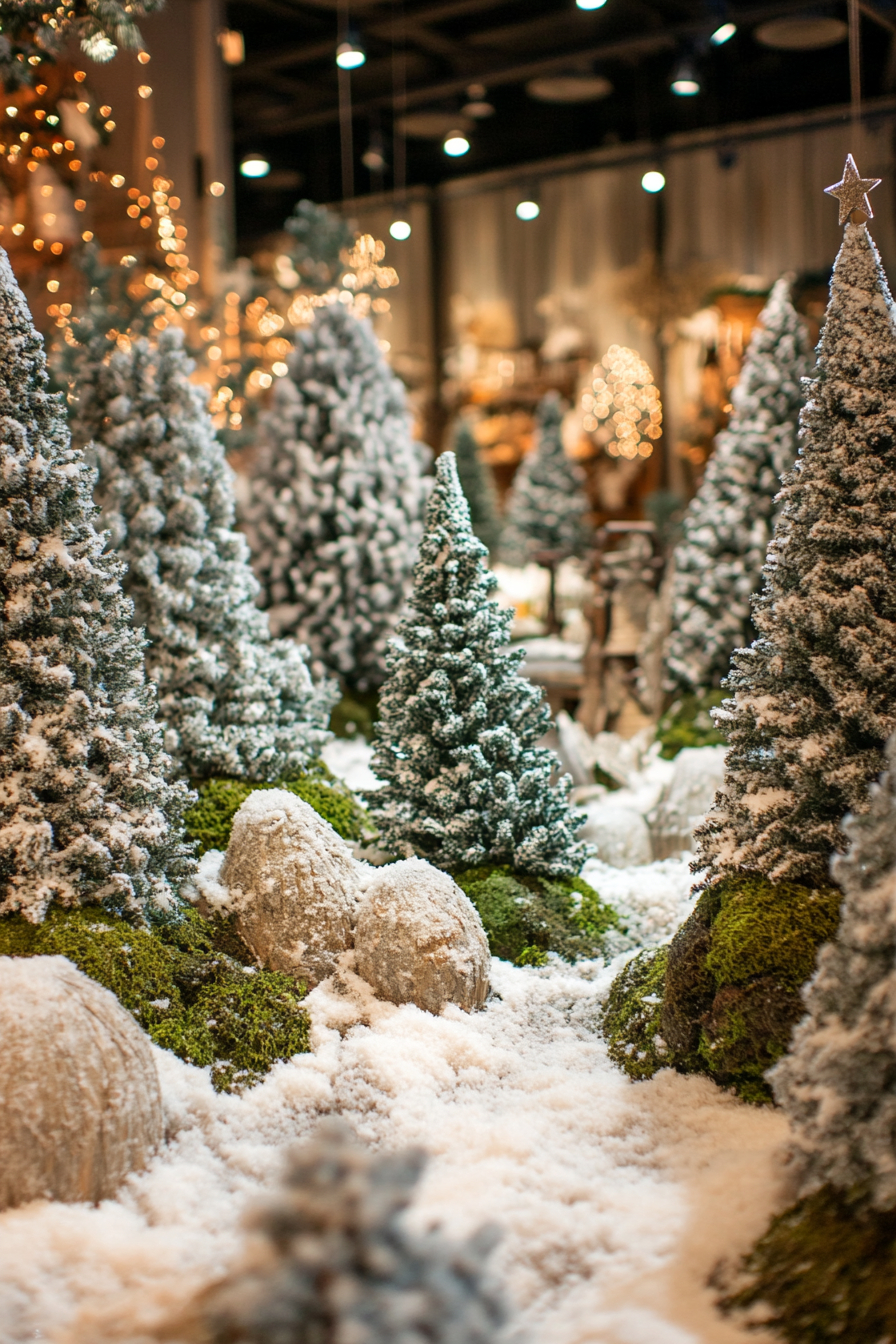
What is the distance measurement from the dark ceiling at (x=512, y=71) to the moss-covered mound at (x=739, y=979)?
9.12 meters

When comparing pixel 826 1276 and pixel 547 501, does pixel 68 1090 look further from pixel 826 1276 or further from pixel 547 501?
pixel 547 501

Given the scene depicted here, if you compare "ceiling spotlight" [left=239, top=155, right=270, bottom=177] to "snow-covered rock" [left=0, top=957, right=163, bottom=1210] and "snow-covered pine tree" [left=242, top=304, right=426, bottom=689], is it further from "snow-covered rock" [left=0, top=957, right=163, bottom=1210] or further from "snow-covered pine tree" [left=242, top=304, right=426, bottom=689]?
"snow-covered rock" [left=0, top=957, right=163, bottom=1210]

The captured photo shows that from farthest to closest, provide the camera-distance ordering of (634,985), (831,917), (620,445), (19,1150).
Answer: (620,445) < (634,985) < (831,917) < (19,1150)

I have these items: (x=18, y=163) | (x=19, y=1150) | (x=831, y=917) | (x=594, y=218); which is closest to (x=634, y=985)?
(x=831, y=917)

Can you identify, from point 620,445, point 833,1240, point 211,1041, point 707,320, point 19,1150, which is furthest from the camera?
point 620,445

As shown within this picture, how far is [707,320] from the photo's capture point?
1402 cm

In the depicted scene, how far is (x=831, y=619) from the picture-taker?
3.40 meters

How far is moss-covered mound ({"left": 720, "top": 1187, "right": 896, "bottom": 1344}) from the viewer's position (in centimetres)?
213

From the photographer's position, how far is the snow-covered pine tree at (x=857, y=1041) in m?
2.31

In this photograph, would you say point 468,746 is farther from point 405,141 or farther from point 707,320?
point 405,141

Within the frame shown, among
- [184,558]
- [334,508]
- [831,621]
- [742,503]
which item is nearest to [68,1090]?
[831,621]

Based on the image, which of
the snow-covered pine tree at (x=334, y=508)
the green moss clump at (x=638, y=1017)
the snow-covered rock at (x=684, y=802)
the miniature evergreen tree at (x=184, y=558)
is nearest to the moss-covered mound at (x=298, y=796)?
the miniature evergreen tree at (x=184, y=558)

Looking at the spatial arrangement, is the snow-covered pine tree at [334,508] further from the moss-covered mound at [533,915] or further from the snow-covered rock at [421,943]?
the snow-covered rock at [421,943]

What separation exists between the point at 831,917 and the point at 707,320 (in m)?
12.3
